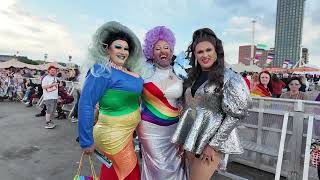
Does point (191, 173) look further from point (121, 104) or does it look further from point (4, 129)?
point (4, 129)

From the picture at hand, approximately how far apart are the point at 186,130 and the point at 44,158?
3.86 m

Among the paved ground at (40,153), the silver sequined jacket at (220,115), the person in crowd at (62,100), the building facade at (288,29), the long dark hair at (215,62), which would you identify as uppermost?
the building facade at (288,29)

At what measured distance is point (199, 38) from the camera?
8.28 ft

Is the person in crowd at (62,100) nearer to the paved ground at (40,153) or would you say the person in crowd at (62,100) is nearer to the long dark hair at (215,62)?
the paved ground at (40,153)

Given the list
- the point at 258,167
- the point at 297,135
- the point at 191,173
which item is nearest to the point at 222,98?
the point at 191,173

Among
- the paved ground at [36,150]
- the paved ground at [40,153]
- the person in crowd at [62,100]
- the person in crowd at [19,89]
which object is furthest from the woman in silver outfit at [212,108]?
the person in crowd at [19,89]

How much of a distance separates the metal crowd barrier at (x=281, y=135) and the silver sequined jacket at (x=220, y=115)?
1776 mm

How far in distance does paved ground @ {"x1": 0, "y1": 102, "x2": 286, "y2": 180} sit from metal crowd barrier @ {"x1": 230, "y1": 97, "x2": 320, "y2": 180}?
28 cm

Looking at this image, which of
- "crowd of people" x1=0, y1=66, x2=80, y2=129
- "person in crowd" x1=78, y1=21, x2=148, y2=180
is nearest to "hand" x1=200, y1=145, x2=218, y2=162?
"person in crowd" x1=78, y1=21, x2=148, y2=180

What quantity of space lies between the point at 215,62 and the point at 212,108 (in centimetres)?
38

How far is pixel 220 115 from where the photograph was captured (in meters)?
2.41

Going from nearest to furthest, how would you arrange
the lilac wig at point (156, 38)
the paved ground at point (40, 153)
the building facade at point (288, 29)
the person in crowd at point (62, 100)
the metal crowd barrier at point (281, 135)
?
the lilac wig at point (156, 38) → the metal crowd barrier at point (281, 135) → the paved ground at point (40, 153) → the person in crowd at point (62, 100) → the building facade at point (288, 29)

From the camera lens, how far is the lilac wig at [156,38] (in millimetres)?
3000

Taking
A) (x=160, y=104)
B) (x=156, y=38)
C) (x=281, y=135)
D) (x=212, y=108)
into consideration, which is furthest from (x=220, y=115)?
(x=281, y=135)
